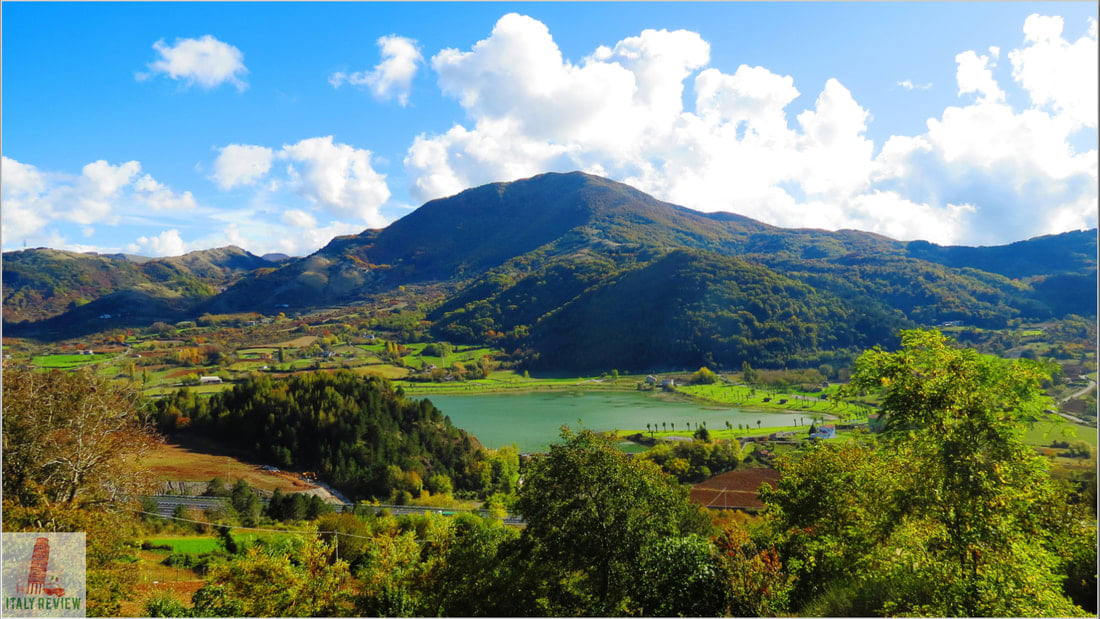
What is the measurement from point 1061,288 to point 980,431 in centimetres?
13461

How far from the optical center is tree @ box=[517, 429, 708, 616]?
895 centimetres

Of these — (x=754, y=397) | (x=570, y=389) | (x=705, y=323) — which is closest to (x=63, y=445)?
(x=754, y=397)

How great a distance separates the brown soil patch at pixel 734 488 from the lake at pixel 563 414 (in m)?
17.2

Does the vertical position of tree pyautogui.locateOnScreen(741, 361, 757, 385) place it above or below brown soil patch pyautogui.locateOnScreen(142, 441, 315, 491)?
above

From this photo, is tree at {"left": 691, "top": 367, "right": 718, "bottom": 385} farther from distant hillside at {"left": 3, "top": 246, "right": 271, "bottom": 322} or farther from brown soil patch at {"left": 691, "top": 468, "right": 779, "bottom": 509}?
distant hillside at {"left": 3, "top": 246, "right": 271, "bottom": 322}

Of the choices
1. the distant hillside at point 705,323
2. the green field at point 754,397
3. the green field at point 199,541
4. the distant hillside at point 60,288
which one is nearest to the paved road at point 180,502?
the green field at point 199,541

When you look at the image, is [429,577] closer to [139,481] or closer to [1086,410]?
[139,481]

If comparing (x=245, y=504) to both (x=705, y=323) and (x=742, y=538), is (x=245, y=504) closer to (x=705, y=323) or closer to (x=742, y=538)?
(x=742, y=538)

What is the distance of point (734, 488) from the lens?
31.8m

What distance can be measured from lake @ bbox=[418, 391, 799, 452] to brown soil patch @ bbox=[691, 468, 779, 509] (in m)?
17.2

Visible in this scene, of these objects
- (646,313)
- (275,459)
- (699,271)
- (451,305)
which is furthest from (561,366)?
(275,459)

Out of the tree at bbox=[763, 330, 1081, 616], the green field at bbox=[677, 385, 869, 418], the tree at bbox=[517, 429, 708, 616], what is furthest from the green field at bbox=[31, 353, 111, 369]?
the tree at bbox=[763, 330, 1081, 616]

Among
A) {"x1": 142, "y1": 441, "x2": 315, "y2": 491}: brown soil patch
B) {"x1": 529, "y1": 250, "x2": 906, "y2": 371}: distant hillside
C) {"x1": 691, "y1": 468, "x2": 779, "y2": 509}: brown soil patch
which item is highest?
{"x1": 529, "y1": 250, "x2": 906, "y2": 371}: distant hillside

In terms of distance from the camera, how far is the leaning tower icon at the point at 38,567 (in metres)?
8.43
